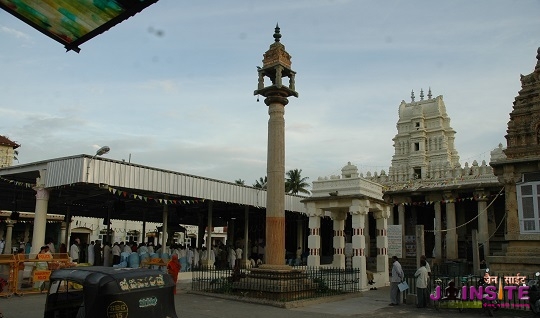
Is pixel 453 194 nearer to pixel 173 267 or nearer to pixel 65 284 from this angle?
pixel 173 267

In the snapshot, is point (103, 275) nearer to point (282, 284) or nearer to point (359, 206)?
point (282, 284)

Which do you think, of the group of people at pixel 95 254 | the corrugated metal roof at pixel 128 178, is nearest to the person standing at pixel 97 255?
the group of people at pixel 95 254

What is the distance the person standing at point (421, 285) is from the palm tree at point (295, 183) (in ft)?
172

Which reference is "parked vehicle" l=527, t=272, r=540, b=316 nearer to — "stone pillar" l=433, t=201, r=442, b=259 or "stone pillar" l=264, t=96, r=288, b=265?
"stone pillar" l=264, t=96, r=288, b=265

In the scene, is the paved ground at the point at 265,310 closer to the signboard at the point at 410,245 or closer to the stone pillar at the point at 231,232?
the signboard at the point at 410,245

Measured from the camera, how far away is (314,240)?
22.0m

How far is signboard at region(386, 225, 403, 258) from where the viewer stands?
19266 millimetres

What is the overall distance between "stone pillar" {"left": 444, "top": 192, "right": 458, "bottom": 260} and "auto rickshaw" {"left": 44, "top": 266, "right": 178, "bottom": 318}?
29.2 metres

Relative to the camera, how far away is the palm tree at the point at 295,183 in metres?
67.3

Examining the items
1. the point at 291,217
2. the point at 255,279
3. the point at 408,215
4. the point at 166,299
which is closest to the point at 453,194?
the point at 408,215

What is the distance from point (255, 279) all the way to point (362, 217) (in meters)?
7.39

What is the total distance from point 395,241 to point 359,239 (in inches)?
63.4

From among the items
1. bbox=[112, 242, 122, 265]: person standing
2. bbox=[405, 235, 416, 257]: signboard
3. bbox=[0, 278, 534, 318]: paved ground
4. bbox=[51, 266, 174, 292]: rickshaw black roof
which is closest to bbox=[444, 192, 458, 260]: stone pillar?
bbox=[405, 235, 416, 257]: signboard

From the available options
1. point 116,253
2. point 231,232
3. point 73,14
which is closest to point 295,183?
point 231,232
